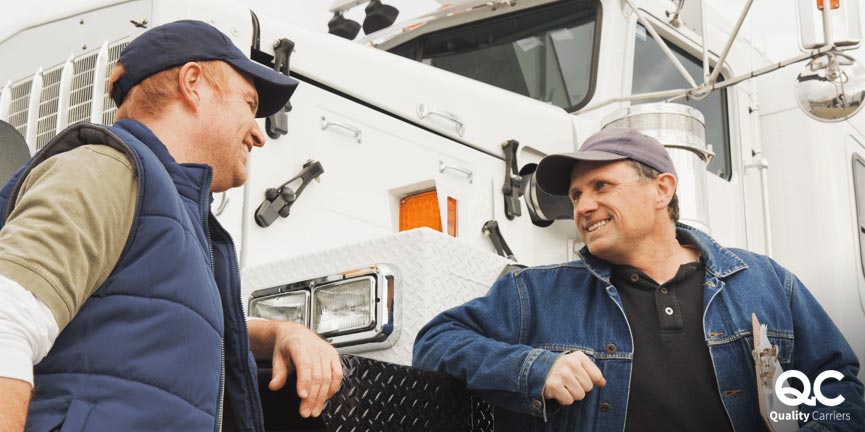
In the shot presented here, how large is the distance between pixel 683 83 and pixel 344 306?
2965 millimetres

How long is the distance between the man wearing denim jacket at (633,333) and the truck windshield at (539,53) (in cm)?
208

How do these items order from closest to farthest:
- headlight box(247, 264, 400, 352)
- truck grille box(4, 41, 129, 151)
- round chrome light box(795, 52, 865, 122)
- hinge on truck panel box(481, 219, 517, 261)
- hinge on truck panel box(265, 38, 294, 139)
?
1. headlight box(247, 264, 400, 352)
2. truck grille box(4, 41, 129, 151)
3. hinge on truck panel box(265, 38, 294, 139)
4. hinge on truck panel box(481, 219, 517, 261)
5. round chrome light box(795, 52, 865, 122)

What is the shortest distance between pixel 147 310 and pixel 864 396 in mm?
1768

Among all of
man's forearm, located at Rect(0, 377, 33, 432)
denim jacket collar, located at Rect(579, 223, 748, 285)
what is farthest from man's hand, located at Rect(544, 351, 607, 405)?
man's forearm, located at Rect(0, 377, 33, 432)

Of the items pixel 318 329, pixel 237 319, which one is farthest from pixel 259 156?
pixel 237 319

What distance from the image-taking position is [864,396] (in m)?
2.56

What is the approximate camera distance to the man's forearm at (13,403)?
1373mm

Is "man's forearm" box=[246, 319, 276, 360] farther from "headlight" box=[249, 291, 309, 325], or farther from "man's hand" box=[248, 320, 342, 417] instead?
"headlight" box=[249, 291, 309, 325]

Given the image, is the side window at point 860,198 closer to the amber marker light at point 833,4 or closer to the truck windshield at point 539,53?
the truck windshield at point 539,53

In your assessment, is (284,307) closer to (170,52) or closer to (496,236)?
(496,236)

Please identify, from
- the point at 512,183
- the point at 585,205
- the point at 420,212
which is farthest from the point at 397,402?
the point at 512,183

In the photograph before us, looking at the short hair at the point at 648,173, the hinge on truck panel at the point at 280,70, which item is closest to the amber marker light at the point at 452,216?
the hinge on truck panel at the point at 280,70

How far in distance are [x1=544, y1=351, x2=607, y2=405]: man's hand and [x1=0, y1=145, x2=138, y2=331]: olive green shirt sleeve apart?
1.00m

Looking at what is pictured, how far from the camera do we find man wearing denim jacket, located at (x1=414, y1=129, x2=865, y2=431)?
2387mm
